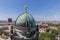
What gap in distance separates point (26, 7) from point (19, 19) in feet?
2.38

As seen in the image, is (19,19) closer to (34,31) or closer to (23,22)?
(23,22)

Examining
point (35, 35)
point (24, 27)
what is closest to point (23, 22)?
point (24, 27)

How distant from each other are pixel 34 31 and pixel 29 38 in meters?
0.42

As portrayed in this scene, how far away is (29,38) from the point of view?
30.6 feet

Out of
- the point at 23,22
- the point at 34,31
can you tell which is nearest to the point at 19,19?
the point at 23,22

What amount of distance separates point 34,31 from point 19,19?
2.92 ft

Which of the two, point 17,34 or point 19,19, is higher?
point 19,19

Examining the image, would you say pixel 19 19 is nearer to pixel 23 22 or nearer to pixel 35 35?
pixel 23 22

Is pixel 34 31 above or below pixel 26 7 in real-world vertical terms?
below

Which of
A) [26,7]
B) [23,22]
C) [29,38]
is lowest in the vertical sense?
[29,38]

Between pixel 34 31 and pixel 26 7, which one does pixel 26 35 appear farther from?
pixel 26 7

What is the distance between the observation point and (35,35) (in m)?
9.43

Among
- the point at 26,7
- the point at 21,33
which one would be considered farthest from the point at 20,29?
the point at 26,7

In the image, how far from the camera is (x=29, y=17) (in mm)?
9406
